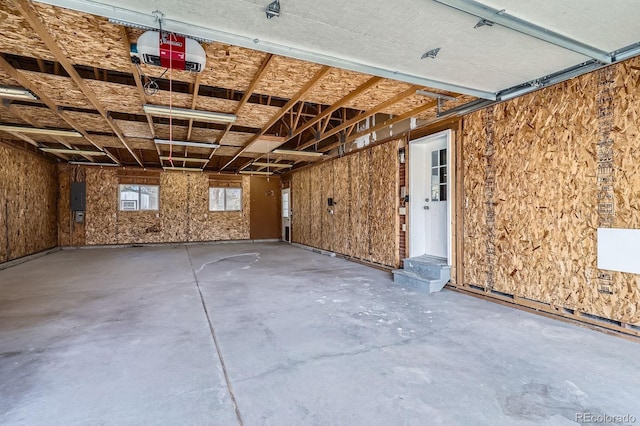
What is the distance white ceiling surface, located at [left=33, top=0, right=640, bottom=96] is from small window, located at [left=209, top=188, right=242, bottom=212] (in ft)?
35.1

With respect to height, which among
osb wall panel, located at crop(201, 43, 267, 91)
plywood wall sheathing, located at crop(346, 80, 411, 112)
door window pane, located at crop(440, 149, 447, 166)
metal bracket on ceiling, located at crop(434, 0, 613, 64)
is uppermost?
osb wall panel, located at crop(201, 43, 267, 91)

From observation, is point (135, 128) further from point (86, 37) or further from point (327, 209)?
point (327, 209)

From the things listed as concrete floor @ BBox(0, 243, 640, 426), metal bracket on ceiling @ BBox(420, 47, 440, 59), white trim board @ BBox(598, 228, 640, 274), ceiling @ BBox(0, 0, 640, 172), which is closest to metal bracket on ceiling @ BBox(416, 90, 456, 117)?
ceiling @ BBox(0, 0, 640, 172)

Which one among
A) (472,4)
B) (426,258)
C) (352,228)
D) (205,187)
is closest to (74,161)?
(205,187)

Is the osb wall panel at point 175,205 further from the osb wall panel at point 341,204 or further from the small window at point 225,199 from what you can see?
the osb wall panel at point 341,204

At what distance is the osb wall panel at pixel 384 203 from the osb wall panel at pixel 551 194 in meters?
1.78

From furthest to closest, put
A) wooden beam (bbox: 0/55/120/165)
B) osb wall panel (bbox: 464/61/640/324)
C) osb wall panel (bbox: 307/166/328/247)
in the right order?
osb wall panel (bbox: 307/166/328/247) < wooden beam (bbox: 0/55/120/165) < osb wall panel (bbox: 464/61/640/324)

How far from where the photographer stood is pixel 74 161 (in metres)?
10.4

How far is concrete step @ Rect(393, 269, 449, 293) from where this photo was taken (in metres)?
5.00

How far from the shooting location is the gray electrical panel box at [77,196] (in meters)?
10.7

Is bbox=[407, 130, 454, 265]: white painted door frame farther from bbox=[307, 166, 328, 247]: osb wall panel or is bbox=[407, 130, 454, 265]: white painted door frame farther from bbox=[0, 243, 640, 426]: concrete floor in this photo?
bbox=[307, 166, 328, 247]: osb wall panel

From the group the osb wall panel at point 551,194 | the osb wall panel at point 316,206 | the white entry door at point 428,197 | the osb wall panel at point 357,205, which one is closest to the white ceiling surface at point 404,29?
the osb wall panel at point 551,194

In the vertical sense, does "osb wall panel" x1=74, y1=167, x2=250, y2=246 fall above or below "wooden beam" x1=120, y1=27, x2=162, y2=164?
below

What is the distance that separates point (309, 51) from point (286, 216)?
10181mm
